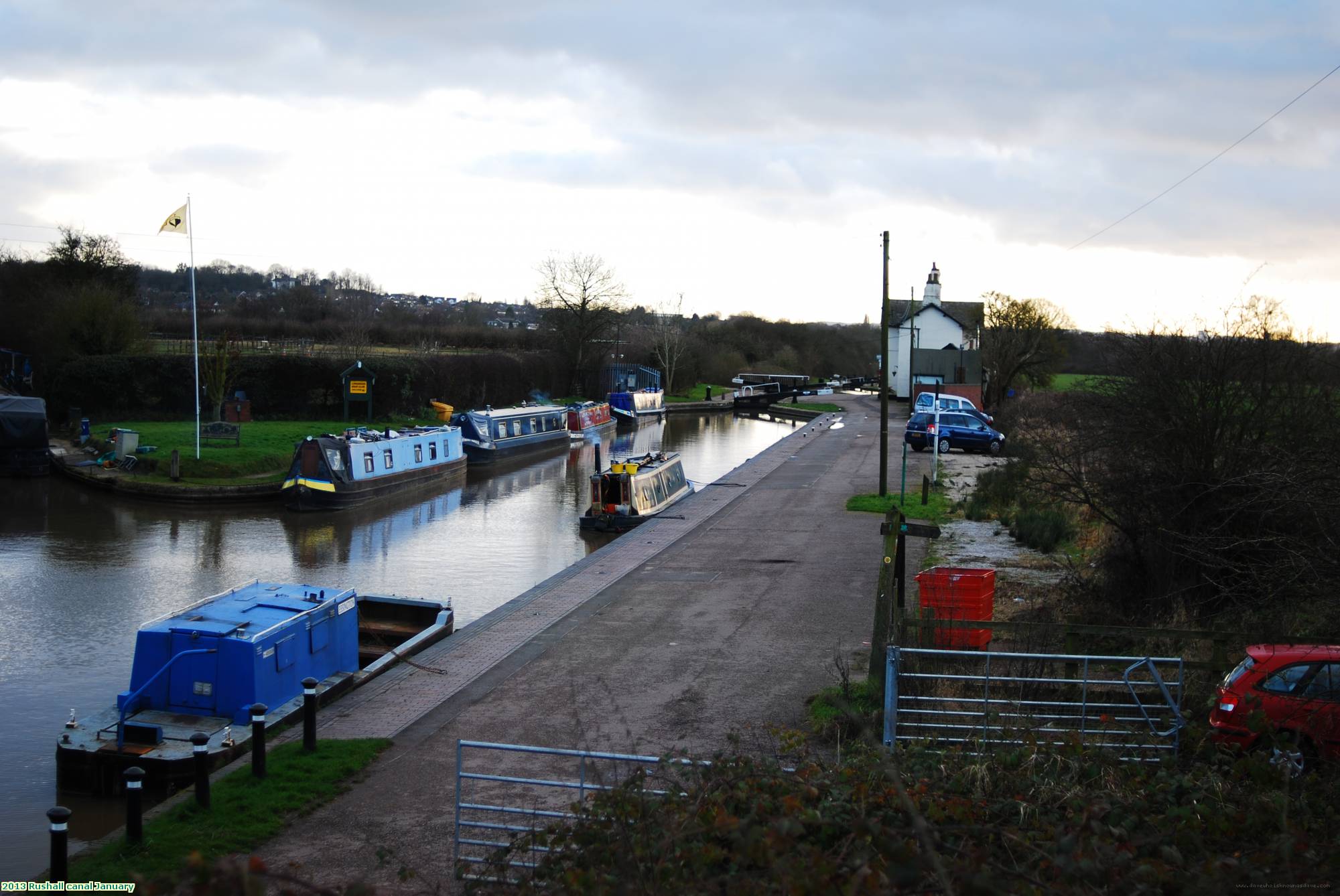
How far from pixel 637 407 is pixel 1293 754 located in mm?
56126

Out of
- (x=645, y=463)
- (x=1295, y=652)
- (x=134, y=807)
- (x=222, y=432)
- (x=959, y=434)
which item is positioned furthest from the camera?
(x=959, y=434)

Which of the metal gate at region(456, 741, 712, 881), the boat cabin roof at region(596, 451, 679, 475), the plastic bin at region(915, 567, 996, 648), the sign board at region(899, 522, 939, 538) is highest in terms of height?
the sign board at region(899, 522, 939, 538)

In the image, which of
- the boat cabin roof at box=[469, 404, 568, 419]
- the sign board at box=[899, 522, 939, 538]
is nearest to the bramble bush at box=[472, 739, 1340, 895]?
the sign board at box=[899, 522, 939, 538]

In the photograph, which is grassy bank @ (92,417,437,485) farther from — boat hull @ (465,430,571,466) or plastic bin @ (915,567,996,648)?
plastic bin @ (915,567,996,648)

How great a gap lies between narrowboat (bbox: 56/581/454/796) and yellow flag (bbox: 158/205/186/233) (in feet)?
63.0

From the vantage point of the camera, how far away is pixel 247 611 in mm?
12141

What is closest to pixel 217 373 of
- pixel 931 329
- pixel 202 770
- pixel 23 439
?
pixel 23 439

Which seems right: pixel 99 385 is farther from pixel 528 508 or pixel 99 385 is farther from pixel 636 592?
pixel 636 592

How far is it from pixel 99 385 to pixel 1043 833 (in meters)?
45.0

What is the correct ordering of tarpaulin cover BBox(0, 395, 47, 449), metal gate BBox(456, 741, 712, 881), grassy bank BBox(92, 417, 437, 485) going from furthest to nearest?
1. tarpaulin cover BBox(0, 395, 47, 449)
2. grassy bank BBox(92, 417, 437, 485)
3. metal gate BBox(456, 741, 712, 881)

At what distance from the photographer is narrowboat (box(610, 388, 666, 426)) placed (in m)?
60.4

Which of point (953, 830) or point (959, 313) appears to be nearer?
point (953, 830)

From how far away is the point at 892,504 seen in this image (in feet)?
86.8

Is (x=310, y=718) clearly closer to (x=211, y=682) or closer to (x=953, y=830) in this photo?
(x=211, y=682)
